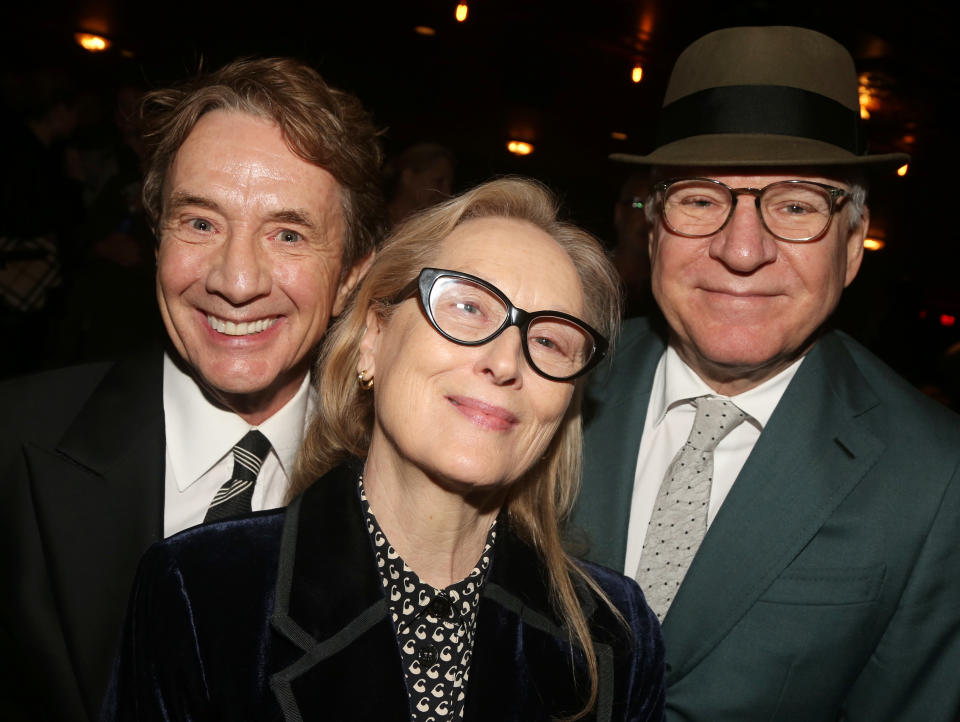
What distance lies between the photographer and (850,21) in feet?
20.5

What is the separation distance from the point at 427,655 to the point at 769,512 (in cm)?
91

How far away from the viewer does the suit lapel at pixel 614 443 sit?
2.12 meters

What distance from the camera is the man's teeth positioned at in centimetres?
196

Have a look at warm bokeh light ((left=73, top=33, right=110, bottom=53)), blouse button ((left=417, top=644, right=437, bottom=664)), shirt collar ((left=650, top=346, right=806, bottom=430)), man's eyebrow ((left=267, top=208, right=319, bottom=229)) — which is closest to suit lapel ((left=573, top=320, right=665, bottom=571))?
shirt collar ((left=650, top=346, right=806, bottom=430))

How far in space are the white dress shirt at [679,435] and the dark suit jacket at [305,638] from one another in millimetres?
439

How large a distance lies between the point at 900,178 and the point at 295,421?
981cm

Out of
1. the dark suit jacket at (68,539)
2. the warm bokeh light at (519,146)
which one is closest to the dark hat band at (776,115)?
the dark suit jacket at (68,539)

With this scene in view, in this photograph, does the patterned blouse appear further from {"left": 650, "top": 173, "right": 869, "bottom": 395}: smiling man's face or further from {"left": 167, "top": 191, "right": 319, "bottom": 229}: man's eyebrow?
{"left": 650, "top": 173, "right": 869, "bottom": 395}: smiling man's face

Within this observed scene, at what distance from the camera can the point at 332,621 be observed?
1605 millimetres

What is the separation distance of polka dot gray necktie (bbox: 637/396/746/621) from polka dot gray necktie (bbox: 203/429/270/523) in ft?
3.38

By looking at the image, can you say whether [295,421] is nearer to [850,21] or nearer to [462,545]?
[462,545]

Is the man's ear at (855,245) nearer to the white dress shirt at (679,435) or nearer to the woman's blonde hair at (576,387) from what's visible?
the white dress shirt at (679,435)

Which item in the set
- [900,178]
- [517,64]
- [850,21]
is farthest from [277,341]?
[900,178]

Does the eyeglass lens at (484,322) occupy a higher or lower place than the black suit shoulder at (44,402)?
higher
